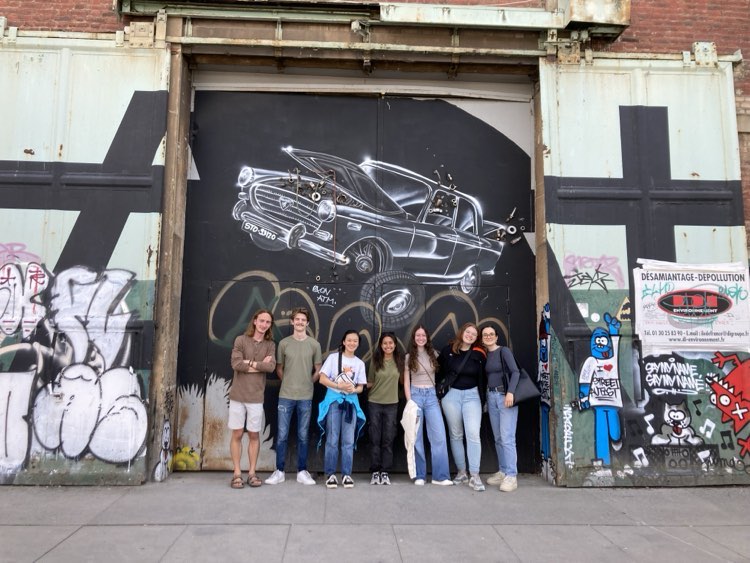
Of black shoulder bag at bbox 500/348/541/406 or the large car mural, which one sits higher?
the large car mural

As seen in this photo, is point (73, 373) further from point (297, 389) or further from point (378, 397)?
point (378, 397)

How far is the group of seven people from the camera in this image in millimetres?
6488

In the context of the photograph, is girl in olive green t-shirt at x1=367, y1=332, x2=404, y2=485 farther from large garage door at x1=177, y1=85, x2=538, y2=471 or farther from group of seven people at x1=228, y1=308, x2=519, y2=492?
large garage door at x1=177, y1=85, x2=538, y2=471

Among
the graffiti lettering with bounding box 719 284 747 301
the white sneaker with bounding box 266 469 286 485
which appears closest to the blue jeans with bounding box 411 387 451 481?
the white sneaker with bounding box 266 469 286 485

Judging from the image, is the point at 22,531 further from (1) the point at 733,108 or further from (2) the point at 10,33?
(1) the point at 733,108

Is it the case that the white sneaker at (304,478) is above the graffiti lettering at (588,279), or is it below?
below

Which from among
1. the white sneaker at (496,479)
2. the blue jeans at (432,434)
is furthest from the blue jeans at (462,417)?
the white sneaker at (496,479)

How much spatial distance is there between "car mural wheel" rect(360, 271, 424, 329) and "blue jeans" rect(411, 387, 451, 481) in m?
1.04

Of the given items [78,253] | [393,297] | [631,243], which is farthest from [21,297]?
[631,243]

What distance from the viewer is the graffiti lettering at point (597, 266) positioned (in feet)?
22.2

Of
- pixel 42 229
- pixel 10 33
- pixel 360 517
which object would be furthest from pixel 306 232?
pixel 10 33

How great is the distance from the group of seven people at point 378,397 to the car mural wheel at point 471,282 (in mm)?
772

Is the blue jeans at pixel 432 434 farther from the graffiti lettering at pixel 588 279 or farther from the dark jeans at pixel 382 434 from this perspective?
the graffiti lettering at pixel 588 279

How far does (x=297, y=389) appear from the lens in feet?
21.4
